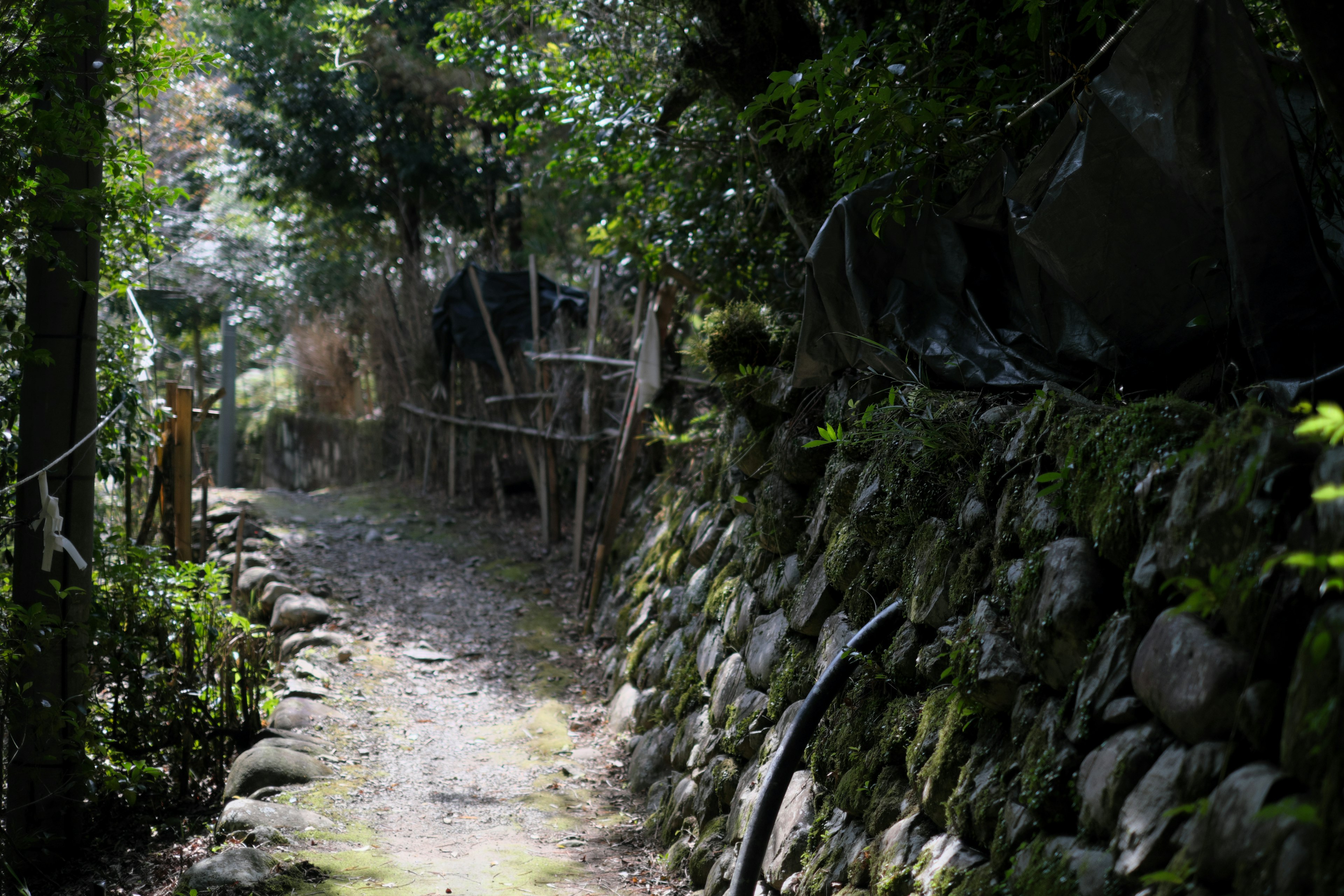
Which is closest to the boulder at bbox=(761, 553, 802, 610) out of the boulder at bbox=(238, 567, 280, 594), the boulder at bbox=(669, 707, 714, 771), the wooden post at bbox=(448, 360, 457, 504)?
the boulder at bbox=(669, 707, 714, 771)

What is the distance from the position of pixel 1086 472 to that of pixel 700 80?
376cm

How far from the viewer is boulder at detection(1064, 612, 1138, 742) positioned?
1.74m

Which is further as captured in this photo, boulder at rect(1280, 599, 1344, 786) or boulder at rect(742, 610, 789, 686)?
boulder at rect(742, 610, 789, 686)

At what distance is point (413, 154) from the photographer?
41.6ft

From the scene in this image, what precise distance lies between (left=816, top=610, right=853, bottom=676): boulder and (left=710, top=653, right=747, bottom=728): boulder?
0.69m

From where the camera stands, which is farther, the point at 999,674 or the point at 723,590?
the point at 723,590

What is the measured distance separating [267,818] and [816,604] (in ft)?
7.82

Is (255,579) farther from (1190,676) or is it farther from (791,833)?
(1190,676)

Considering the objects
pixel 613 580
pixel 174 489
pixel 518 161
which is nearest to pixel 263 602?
pixel 174 489

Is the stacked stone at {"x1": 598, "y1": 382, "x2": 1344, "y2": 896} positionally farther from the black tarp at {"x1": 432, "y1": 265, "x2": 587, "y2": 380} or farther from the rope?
the black tarp at {"x1": 432, "y1": 265, "x2": 587, "y2": 380}

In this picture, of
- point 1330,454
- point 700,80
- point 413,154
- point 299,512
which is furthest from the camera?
point 413,154

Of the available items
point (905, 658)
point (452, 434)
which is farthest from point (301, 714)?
point (452, 434)

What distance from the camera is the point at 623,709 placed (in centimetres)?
527

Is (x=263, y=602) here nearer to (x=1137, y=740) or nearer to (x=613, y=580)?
(x=613, y=580)
